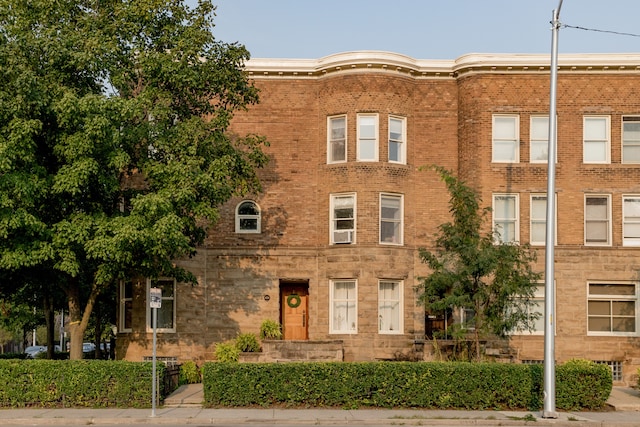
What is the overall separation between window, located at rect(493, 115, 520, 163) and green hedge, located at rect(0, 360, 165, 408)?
602 inches

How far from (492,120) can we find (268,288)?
10.2 metres

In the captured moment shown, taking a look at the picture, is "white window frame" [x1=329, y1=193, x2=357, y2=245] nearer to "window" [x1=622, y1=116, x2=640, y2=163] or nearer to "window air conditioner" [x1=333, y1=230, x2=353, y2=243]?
"window air conditioner" [x1=333, y1=230, x2=353, y2=243]

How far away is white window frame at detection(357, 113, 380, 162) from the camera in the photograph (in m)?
29.2

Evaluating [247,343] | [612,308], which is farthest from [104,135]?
[612,308]

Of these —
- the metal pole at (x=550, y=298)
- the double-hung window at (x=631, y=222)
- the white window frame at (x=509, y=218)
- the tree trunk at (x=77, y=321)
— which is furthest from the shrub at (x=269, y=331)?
the double-hung window at (x=631, y=222)

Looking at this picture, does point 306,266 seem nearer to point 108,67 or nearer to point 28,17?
point 108,67

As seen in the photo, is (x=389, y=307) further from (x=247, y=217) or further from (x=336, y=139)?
(x=336, y=139)

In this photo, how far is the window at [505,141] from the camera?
29.8m

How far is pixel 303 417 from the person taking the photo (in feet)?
64.3

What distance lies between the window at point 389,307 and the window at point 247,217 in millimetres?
5111

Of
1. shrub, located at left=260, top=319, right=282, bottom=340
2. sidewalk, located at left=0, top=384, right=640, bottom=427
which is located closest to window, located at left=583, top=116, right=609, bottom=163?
sidewalk, located at left=0, top=384, right=640, bottom=427

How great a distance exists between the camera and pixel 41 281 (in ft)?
82.7

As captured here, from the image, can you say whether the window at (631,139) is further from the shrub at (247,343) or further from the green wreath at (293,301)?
the shrub at (247,343)

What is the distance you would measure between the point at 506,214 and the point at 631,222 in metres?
4.51
